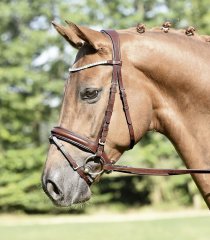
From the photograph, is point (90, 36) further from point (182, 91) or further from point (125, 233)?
point (125, 233)

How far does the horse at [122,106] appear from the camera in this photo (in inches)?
148

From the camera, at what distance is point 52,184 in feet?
12.2

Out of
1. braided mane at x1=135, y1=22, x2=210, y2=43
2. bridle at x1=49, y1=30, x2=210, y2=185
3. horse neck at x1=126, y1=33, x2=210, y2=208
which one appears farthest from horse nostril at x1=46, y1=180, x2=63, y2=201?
braided mane at x1=135, y1=22, x2=210, y2=43

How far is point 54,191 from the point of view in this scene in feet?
12.2

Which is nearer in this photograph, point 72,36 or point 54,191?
point 54,191

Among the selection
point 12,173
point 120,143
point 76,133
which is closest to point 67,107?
point 76,133

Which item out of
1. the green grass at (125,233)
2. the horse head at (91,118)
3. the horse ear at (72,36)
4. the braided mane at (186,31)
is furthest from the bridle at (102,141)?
the green grass at (125,233)

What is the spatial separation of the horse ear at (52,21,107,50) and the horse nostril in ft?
3.61

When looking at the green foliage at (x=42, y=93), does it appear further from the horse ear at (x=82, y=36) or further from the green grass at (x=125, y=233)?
the horse ear at (x=82, y=36)

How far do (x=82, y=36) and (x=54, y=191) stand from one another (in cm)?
120

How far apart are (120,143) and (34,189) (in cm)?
2503

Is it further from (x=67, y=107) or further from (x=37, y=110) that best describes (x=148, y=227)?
(x=67, y=107)

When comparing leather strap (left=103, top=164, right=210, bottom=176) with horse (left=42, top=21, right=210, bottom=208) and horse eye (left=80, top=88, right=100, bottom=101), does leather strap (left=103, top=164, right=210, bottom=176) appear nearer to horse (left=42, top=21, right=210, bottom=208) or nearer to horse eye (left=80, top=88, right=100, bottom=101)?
horse (left=42, top=21, right=210, bottom=208)

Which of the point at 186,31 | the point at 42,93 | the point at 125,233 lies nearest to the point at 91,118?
the point at 186,31
